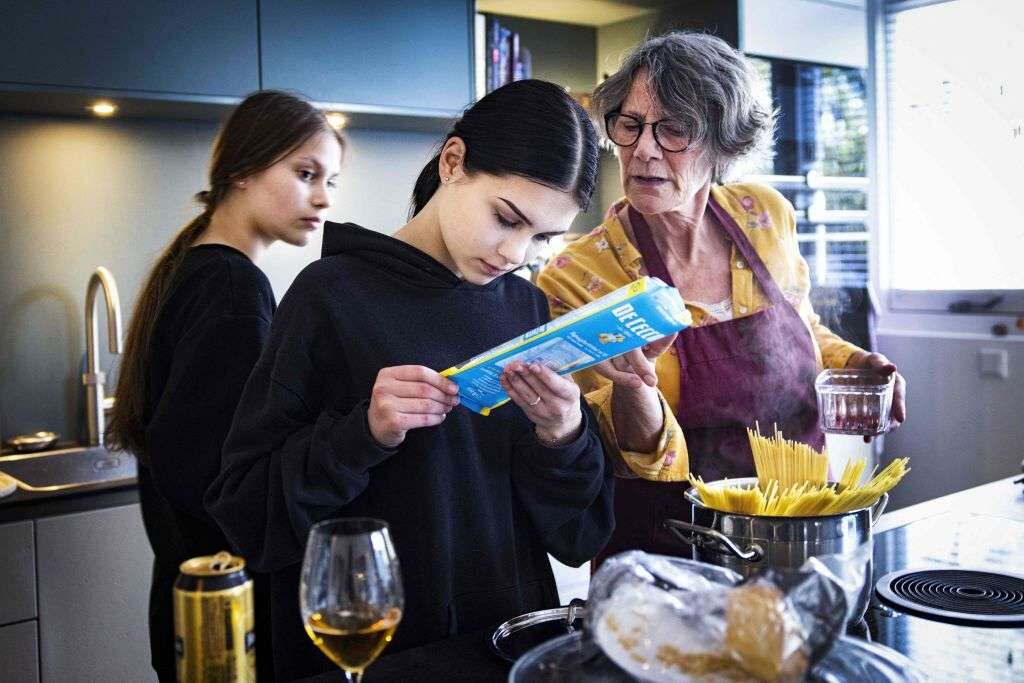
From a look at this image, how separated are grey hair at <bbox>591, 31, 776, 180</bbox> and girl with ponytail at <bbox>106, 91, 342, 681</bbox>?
1.96 ft

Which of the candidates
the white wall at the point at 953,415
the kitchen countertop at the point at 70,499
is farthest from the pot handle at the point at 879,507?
the white wall at the point at 953,415

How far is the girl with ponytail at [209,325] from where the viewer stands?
1.64m

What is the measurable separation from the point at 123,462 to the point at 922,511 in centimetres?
194

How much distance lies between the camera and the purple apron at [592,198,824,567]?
1.76 m

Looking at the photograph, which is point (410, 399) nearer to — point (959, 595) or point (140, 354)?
point (959, 595)

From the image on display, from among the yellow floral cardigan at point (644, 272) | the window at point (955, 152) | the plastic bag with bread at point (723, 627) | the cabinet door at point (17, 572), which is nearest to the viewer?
the plastic bag with bread at point (723, 627)

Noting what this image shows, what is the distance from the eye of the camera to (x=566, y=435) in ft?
4.19

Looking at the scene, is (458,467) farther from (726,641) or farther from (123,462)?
(123,462)

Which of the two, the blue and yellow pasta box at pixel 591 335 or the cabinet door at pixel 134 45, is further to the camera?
the cabinet door at pixel 134 45

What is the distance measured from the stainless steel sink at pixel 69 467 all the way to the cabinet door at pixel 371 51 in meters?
1.05

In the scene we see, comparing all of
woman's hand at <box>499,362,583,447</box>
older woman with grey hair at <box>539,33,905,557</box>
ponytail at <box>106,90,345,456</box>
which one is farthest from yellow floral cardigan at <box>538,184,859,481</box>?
ponytail at <box>106,90,345,456</box>

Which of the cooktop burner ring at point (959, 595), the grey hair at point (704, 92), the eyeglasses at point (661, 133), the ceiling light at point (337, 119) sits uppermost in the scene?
the ceiling light at point (337, 119)

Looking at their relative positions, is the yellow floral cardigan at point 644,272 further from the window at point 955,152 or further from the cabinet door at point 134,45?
the window at point 955,152

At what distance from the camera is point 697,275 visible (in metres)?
1.84
